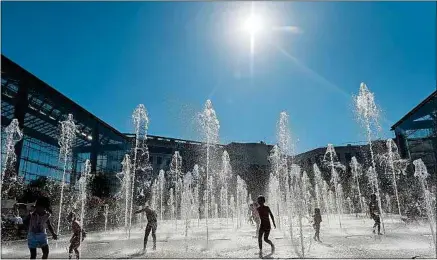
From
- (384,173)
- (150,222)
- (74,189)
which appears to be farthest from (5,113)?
(384,173)

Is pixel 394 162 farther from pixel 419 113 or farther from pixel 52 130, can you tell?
pixel 52 130

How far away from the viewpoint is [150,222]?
9.23 meters

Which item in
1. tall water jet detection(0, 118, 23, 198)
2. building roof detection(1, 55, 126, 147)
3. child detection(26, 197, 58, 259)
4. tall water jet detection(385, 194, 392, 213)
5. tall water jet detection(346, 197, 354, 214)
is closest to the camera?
child detection(26, 197, 58, 259)

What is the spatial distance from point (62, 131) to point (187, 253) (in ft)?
76.9

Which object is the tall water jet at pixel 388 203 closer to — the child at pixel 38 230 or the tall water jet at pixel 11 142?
the tall water jet at pixel 11 142

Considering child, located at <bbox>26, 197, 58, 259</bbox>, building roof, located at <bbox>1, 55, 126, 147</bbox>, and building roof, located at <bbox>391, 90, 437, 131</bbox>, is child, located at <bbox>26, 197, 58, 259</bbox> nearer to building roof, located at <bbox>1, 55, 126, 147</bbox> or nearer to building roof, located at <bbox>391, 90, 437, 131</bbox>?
building roof, located at <bbox>1, 55, 126, 147</bbox>

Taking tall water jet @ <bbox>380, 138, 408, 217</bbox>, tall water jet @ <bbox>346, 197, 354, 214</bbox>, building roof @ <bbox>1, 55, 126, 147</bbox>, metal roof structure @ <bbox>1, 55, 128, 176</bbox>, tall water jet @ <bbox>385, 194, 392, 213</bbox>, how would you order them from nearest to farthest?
building roof @ <bbox>1, 55, 126, 147</bbox> < metal roof structure @ <bbox>1, 55, 128, 176</bbox> < tall water jet @ <bbox>380, 138, 408, 217</bbox> < tall water jet @ <bbox>385, 194, 392, 213</bbox> < tall water jet @ <bbox>346, 197, 354, 214</bbox>

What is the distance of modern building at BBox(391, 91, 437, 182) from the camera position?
1077 inches

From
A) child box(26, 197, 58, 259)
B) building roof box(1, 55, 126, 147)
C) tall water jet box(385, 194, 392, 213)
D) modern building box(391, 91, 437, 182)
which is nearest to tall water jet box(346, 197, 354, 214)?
tall water jet box(385, 194, 392, 213)

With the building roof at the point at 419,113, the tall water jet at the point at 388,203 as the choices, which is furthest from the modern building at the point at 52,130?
the building roof at the point at 419,113

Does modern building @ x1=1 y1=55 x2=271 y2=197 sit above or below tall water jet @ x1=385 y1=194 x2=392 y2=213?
above

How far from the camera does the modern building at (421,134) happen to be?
27.4 meters

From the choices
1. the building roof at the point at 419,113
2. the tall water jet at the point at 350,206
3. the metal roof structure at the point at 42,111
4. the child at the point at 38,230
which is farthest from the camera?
the tall water jet at the point at 350,206

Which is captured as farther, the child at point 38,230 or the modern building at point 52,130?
the modern building at point 52,130
